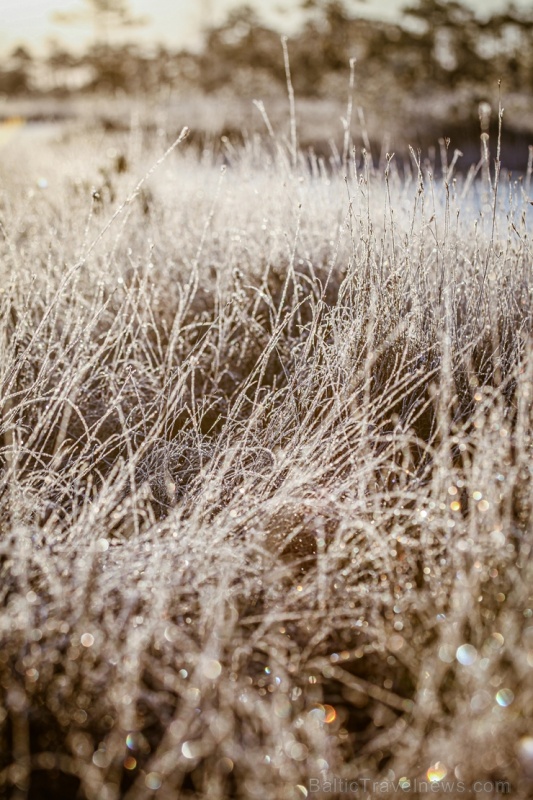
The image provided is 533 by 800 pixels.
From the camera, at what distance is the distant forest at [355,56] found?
17578 millimetres

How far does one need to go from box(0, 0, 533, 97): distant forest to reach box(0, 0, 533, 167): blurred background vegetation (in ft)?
0.13

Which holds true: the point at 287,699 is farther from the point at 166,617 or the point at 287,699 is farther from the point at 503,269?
the point at 503,269

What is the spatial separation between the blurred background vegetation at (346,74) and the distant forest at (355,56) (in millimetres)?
39

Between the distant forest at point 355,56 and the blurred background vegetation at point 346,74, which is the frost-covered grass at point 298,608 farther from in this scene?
the distant forest at point 355,56

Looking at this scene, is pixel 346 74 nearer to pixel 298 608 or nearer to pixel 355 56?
pixel 355 56

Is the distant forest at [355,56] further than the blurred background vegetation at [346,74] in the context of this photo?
Yes

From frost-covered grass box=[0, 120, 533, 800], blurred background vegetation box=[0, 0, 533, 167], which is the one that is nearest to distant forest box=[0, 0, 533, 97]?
blurred background vegetation box=[0, 0, 533, 167]

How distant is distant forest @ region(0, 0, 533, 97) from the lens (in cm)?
1758

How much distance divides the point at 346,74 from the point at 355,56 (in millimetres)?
992

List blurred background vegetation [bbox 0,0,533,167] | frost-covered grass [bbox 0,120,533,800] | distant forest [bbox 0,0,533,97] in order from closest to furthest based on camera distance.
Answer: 1. frost-covered grass [bbox 0,120,533,800]
2. blurred background vegetation [bbox 0,0,533,167]
3. distant forest [bbox 0,0,533,97]

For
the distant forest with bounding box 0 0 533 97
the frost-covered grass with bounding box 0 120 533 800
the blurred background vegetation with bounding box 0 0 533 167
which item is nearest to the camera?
the frost-covered grass with bounding box 0 120 533 800

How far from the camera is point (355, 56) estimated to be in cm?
1742

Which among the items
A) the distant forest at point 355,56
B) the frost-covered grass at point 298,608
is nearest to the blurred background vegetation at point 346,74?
the distant forest at point 355,56

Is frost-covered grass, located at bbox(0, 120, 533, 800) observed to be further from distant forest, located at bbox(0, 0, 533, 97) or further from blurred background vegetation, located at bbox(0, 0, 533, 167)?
distant forest, located at bbox(0, 0, 533, 97)
